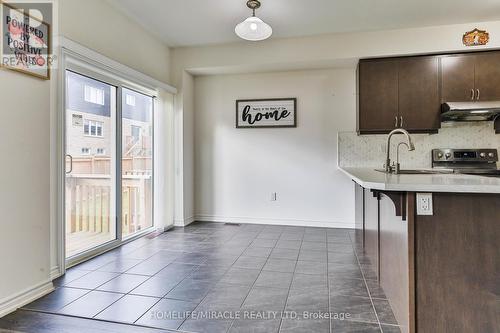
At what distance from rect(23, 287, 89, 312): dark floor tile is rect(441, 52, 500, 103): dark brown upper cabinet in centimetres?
444

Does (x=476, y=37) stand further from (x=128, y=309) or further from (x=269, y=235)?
(x=128, y=309)

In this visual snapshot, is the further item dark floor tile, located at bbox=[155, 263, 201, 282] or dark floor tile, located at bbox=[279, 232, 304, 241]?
dark floor tile, located at bbox=[279, 232, 304, 241]

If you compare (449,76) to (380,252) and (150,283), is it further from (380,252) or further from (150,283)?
(150,283)

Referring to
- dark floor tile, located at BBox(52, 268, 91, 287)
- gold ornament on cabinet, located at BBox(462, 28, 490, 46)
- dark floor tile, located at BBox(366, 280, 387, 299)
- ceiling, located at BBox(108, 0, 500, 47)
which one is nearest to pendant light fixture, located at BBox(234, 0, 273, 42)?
ceiling, located at BBox(108, 0, 500, 47)

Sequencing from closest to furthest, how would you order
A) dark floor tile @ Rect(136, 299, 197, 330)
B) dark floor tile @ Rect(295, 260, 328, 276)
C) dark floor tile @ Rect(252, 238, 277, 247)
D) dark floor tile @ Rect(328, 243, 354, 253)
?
dark floor tile @ Rect(136, 299, 197, 330) → dark floor tile @ Rect(295, 260, 328, 276) → dark floor tile @ Rect(328, 243, 354, 253) → dark floor tile @ Rect(252, 238, 277, 247)

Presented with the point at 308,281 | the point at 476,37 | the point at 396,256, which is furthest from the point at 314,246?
the point at 476,37

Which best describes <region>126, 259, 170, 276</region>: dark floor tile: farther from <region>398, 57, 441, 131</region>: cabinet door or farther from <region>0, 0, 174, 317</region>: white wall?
<region>398, 57, 441, 131</region>: cabinet door

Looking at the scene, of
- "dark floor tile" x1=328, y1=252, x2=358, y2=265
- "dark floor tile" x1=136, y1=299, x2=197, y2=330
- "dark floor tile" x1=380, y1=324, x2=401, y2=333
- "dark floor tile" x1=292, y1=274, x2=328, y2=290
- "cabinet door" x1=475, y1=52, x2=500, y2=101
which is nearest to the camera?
"dark floor tile" x1=380, y1=324, x2=401, y2=333

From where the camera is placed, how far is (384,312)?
6.41 ft

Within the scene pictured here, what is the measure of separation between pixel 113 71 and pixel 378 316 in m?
3.27

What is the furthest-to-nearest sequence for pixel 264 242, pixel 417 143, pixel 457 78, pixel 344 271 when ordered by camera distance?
pixel 417 143 → pixel 457 78 → pixel 264 242 → pixel 344 271

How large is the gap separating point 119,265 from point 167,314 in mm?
1164

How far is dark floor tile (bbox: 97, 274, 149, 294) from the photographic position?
2.33 m

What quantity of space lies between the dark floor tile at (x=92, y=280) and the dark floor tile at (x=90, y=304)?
6.3 inches
